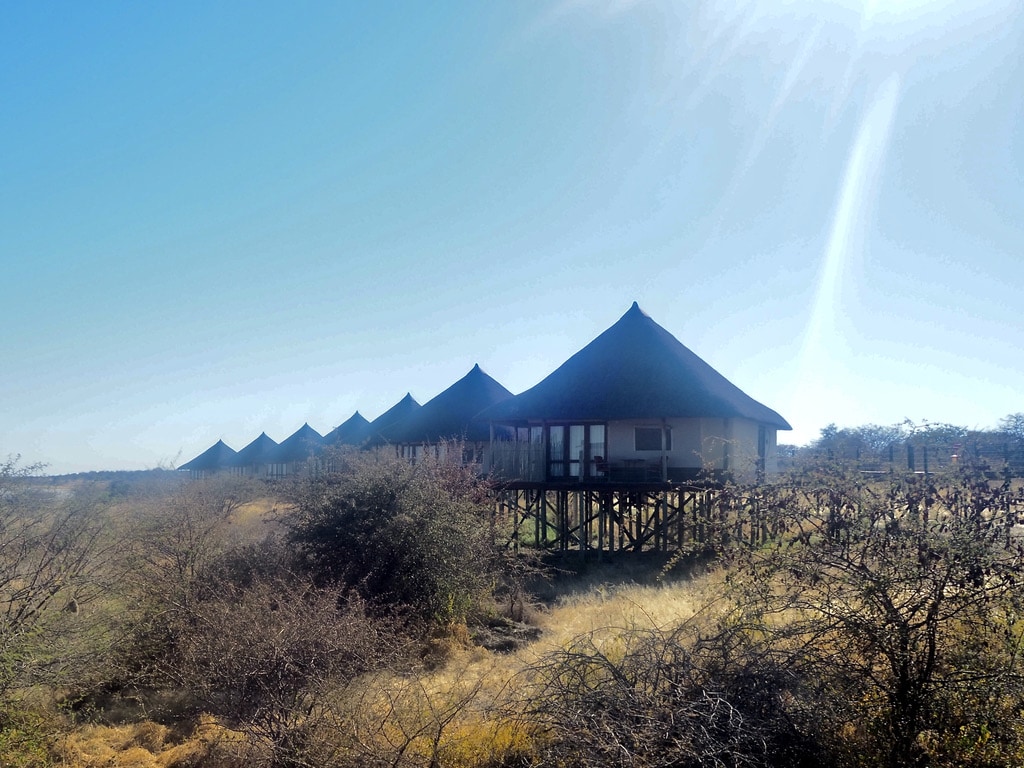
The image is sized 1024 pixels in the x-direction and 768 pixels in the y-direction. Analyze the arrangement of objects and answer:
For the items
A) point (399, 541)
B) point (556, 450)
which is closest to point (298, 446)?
point (556, 450)

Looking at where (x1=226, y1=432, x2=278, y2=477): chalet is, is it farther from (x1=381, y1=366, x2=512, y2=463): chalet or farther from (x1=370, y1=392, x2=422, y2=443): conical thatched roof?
(x1=381, y1=366, x2=512, y2=463): chalet

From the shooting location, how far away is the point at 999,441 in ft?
28.3

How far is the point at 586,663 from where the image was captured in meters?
6.70

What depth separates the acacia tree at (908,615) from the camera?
5719 mm

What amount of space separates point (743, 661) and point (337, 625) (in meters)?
4.20

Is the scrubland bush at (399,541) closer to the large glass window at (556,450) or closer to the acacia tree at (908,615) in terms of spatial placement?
the large glass window at (556,450)

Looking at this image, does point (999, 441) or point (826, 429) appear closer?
point (999, 441)

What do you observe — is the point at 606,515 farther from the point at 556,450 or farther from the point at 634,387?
the point at 634,387

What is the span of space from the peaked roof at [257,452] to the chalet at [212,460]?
1653 millimetres

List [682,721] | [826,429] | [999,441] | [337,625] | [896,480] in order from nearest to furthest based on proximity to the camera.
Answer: [682,721], [896,480], [337,625], [999,441], [826,429]

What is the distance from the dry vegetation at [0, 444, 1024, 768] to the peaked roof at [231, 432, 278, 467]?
40.2 m

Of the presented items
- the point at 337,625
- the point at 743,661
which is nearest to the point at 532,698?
the point at 743,661

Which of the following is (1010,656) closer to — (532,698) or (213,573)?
(532,698)

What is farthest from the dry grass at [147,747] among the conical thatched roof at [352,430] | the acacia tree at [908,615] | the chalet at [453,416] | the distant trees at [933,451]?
the conical thatched roof at [352,430]
